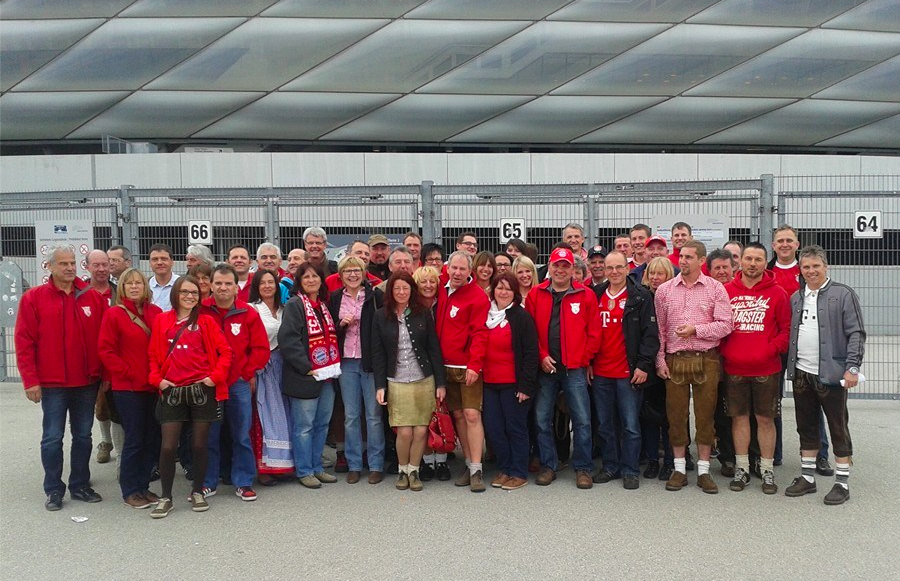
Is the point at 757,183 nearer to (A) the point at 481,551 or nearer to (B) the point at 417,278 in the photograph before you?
(B) the point at 417,278

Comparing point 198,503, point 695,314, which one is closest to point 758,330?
point 695,314

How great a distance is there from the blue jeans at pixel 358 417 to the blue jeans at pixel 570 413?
1.30 meters

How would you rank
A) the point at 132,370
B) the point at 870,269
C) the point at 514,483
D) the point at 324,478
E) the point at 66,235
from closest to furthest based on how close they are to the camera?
the point at 132,370
the point at 514,483
the point at 324,478
the point at 870,269
the point at 66,235

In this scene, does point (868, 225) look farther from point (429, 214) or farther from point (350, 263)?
point (350, 263)

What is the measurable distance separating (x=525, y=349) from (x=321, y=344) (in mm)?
1603

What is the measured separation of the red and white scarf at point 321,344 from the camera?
18.4ft

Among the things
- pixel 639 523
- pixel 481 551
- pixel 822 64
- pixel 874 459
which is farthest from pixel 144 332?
pixel 822 64

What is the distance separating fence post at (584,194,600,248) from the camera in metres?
8.96

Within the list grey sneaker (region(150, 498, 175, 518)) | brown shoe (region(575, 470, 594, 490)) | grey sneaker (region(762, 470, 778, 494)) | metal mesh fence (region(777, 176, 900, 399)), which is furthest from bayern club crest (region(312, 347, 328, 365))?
metal mesh fence (region(777, 176, 900, 399))

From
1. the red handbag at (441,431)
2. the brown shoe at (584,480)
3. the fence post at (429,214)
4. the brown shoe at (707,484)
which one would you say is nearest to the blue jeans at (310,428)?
the red handbag at (441,431)

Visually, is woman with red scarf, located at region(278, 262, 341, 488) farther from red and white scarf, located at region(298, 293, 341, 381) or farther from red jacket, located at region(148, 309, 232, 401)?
red jacket, located at region(148, 309, 232, 401)

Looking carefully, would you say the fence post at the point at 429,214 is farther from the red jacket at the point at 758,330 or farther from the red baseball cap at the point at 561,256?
the red jacket at the point at 758,330

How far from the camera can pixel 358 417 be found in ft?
19.1

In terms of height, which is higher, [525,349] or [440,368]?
[525,349]
